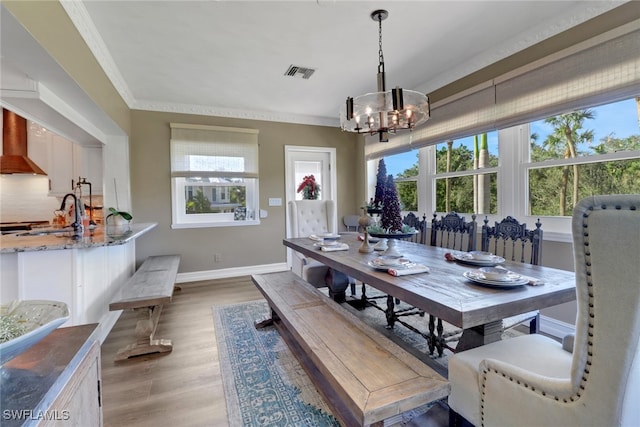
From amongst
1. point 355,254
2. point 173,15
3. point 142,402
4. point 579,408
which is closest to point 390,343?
point 579,408

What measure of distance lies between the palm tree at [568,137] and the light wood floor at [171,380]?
217 centimetres

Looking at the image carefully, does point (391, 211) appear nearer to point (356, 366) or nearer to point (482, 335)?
point (482, 335)

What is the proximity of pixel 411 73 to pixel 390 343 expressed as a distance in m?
3.14

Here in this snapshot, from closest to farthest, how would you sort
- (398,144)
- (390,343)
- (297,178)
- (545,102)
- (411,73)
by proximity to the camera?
(390,343)
(545,102)
(411,73)
(398,144)
(297,178)

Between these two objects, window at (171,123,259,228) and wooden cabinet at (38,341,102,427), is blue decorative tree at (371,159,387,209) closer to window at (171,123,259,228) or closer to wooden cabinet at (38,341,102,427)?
wooden cabinet at (38,341,102,427)

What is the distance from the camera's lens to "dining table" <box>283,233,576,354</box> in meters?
1.15

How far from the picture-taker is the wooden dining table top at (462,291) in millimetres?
1141

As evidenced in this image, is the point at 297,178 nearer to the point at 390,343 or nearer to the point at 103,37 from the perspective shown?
the point at 103,37

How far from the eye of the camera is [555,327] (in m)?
2.47

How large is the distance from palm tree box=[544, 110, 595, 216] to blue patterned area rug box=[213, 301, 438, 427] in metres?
2.21

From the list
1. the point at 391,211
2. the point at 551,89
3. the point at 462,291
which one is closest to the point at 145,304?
the point at 391,211

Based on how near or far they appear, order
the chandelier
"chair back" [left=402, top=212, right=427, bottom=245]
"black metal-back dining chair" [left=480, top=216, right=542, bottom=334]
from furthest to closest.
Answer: "chair back" [left=402, top=212, right=427, bottom=245], the chandelier, "black metal-back dining chair" [left=480, top=216, right=542, bottom=334]

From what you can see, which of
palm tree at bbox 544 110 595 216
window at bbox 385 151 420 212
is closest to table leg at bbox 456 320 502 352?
palm tree at bbox 544 110 595 216

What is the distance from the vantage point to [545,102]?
7.89 feet
